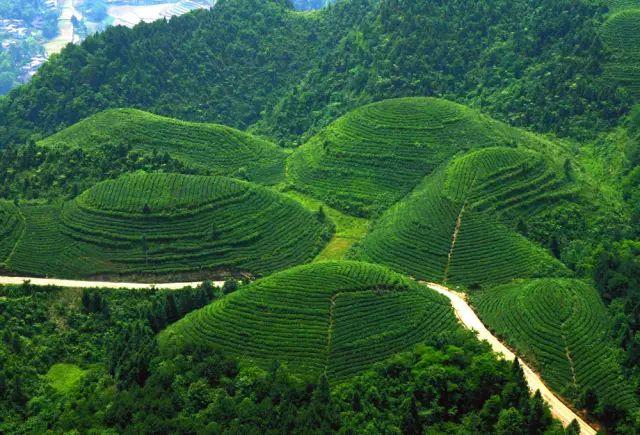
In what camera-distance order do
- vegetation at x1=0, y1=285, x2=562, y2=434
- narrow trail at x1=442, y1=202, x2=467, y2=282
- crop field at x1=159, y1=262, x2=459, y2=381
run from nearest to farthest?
vegetation at x1=0, y1=285, x2=562, y2=434
crop field at x1=159, y1=262, x2=459, y2=381
narrow trail at x1=442, y1=202, x2=467, y2=282

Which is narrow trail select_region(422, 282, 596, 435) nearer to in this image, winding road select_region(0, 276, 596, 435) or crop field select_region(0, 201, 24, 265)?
winding road select_region(0, 276, 596, 435)

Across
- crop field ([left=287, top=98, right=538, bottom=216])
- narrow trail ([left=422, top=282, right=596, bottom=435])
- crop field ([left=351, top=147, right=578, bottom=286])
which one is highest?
crop field ([left=287, top=98, right=538, bottom=216])

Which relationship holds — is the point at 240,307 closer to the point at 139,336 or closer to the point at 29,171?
the point at 139,336

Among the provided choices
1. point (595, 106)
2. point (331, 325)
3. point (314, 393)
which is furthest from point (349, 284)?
point (595, 106)

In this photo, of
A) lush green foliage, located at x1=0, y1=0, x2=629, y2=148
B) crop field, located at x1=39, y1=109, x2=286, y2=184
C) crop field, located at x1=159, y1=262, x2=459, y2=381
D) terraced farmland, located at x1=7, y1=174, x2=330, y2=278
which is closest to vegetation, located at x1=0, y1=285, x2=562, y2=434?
crop field, located at x1=159, y1=262, x2=459, y2=381

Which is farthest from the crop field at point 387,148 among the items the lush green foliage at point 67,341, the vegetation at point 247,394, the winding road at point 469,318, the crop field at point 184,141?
the vegetation at point 247,394
